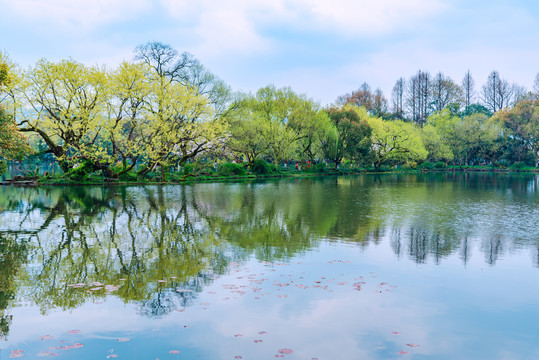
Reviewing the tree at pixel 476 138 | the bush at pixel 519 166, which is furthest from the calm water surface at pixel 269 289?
the tree at pixel 476 138

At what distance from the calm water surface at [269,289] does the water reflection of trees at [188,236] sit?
7 cm

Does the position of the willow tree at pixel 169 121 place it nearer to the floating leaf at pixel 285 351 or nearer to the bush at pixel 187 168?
the bush at pixel 187 168

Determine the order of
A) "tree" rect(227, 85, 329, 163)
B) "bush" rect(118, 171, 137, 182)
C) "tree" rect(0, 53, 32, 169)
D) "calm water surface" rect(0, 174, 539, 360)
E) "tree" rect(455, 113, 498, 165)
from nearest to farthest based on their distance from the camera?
"calm water surface" rect(0, 174, 539, 360), "tree" rect(0, 53, 32, 169), "bush" rect(118, 171, 137, 182), "tree" rect(227, 85, 329, 163), "tree" rect(455, 113, 498, 165)

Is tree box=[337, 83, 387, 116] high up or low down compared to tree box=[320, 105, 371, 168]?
up

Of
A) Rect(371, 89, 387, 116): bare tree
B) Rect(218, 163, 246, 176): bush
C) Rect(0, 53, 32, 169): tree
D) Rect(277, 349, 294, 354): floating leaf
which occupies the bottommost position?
Rect(277, 349, 294, 354): floating leaf

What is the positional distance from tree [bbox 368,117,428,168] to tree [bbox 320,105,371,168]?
8.48 m

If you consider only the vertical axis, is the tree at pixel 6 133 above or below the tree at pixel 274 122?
below

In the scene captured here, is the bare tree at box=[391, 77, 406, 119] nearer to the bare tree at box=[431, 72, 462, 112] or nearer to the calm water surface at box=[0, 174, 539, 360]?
the bare tree at box=[431, 72, 462, 112]

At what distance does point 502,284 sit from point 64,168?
41431mm

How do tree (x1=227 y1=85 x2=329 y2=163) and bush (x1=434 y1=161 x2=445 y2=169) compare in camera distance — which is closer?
tree (x1=227 y1=85 x2=329 y2=163)

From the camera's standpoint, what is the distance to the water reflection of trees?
358 inches

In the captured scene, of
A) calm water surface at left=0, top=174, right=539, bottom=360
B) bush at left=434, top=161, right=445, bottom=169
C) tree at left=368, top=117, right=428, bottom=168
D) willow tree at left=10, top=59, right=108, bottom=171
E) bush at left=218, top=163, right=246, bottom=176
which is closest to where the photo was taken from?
calm water surface at left=0, top=174, right=539, bottom=360

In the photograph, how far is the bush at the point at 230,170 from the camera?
52.6m

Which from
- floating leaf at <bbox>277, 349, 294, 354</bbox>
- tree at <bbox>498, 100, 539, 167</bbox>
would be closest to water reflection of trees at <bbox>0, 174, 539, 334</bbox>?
floating leaf at <bbox>277, 349, 294, 354</bbox>
